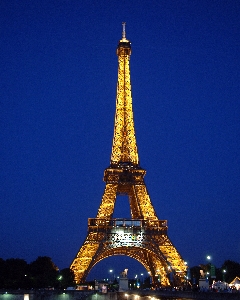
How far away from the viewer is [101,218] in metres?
69.2

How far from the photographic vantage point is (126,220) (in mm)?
70312

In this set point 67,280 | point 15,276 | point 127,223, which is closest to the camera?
point 67,280

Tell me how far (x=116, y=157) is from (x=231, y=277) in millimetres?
32790

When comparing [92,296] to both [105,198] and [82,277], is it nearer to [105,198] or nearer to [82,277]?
[82,277]

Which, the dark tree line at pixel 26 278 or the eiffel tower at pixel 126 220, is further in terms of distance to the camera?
the eiffel tower at pixel 126 220

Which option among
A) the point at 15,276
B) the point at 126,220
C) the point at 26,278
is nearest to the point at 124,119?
the point at 126,220

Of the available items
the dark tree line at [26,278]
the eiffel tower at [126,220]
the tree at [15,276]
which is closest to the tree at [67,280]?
the dark tree line at [26,278]

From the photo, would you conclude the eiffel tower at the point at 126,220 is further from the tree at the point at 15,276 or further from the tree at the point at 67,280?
the tree at the point at 15,276

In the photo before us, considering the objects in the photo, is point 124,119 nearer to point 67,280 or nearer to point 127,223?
point 127,223

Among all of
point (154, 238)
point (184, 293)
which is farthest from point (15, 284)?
point (184, 293)

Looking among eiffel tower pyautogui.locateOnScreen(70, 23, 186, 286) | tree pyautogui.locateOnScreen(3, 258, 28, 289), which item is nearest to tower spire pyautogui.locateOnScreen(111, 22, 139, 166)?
eiffel tower pyautogui.locateOnScreen(70, 23, 186, 286)

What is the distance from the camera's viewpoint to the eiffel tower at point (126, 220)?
217 feet

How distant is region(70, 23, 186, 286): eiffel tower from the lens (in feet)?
217

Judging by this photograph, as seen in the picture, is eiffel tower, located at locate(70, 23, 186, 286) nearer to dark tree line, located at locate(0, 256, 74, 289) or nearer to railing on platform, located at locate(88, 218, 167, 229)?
railing on platform, located at locate(88, 218, 167, 229)
